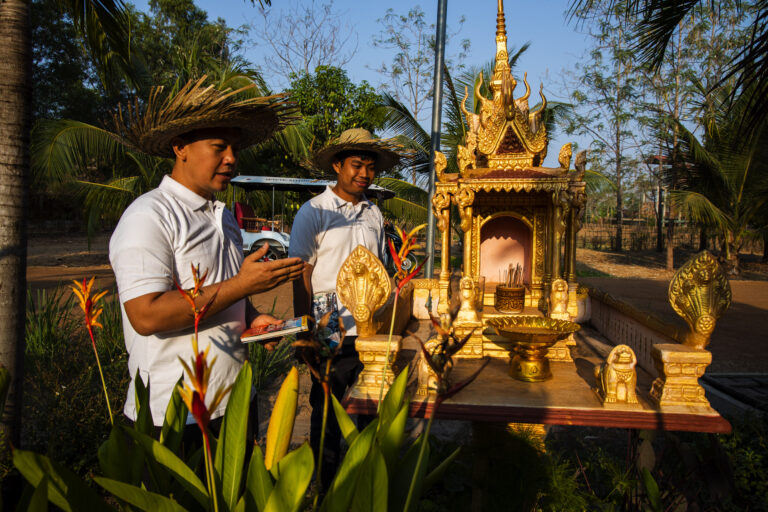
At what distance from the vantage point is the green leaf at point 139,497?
85 cm

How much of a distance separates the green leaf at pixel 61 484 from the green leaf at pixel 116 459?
152 millimetres

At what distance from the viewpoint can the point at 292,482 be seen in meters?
→ 0.92

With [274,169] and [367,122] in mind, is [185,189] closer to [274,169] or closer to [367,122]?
[367,122]

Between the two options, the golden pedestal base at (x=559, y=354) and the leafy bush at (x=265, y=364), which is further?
the leafy bush at (x=265, y=364)

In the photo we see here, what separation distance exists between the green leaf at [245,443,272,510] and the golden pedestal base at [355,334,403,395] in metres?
1.39

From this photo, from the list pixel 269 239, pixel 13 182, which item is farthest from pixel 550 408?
pixel 269 239

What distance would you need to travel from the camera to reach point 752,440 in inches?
126

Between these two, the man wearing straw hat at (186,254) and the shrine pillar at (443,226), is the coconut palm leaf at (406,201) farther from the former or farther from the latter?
the man wearing straw hat at (186,254)

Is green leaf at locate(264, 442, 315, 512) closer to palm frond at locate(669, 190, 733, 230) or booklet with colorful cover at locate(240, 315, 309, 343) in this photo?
booklet with colorful cover at locate(240, 315, 309, 343)

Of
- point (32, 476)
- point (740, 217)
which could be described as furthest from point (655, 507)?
point (740, 217)

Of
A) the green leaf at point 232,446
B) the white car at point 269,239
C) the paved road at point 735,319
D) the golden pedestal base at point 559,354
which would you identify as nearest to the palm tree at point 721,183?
the paved road at point 735,319

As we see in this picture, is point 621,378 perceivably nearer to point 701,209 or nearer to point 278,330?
point 278,330

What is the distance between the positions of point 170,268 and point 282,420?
0.94m

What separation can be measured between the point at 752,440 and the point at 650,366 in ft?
3.52
